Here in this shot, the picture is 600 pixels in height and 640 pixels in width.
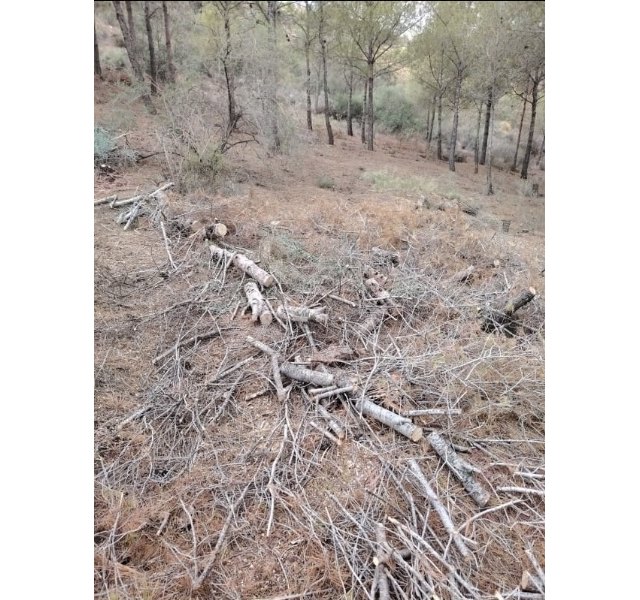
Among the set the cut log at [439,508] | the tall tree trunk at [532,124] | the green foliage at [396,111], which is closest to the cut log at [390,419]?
the cut log at [439,508]

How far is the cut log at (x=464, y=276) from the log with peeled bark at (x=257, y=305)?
1.73m

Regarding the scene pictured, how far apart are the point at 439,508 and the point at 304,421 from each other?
785mm

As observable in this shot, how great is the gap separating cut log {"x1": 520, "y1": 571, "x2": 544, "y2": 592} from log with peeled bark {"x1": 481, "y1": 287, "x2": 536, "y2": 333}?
5.97 ft

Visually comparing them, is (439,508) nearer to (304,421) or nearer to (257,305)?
(304,421)

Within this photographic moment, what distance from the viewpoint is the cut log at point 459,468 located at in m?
1.88

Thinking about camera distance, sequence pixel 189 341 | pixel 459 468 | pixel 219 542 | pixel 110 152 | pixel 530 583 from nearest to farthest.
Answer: pixel 530 583, pixel 219 542, pixel 459 468, pixel 189 341, pixel 110 152

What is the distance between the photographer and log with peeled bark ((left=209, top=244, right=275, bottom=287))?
3324 mm

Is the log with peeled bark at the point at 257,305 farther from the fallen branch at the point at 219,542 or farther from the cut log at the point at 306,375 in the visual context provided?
the fallen branch at the point at 219,542

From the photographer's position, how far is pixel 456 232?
498cm

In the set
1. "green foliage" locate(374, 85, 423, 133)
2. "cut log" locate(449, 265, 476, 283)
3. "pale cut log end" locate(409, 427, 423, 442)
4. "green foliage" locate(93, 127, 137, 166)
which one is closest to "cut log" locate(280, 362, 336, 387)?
"pale cut log end" locate(409, 427, 423, 442)

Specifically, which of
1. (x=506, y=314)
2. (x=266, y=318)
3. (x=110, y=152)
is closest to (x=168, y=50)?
(x=110, y=152)

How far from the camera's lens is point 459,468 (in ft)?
6.50

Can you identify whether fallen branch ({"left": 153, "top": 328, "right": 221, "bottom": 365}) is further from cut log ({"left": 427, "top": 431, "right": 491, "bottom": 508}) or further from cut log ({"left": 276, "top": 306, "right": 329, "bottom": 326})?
cut log ({"left": 427, "top": 431, "right": 491, "bottom": 508})
